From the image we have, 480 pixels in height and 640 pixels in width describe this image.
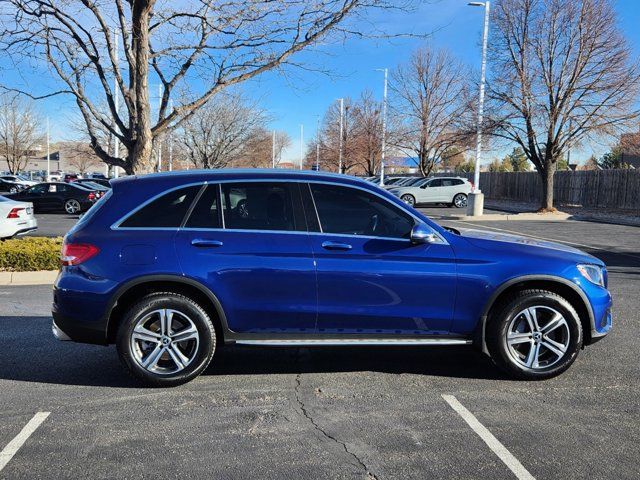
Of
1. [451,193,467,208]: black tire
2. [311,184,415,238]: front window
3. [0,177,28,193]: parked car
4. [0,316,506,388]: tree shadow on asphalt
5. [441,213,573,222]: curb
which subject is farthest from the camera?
[0,177,28,193]: parked car

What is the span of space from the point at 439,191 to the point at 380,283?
87.2 ft

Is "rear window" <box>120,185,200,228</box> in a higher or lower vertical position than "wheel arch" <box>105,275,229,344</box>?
higher

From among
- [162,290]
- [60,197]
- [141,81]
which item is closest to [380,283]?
[162,290]

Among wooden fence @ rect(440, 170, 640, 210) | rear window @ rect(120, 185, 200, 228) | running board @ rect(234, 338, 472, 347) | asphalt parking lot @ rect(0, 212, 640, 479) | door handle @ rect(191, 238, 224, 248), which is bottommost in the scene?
asphalt parking lot @ rect(0, 212, 640, 479)

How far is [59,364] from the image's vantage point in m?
5.04

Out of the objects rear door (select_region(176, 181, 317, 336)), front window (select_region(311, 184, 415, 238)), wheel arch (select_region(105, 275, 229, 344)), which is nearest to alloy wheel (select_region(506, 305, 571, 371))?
front window (select_region(311, 184, 415, 238))

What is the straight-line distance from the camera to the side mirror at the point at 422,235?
4.31m

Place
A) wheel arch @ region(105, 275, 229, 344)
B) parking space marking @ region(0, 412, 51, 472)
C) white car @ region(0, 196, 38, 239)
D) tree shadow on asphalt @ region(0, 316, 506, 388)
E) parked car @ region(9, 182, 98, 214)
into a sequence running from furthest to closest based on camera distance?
parked car @ region(9, 182, 98, 214), white car @ region(0, 196, 38, 239), tree shadow on asphalt @ region(0, 316, 506, 388), wheel arch @ region(105, 275, 229, 344), parking space marking @ region(0, 412, 51, 472)

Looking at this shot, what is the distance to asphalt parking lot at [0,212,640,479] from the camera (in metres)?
3.24

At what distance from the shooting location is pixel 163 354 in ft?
14.5

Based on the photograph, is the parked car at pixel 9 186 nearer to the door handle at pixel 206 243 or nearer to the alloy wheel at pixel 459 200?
the alloy wheel at pixel 459 200

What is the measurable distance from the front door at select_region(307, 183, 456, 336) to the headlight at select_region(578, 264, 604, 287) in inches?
44.9

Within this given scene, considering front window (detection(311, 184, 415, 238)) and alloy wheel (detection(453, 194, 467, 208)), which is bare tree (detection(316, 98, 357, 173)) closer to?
alloy wheel (detection(453, 194, 467, 208))

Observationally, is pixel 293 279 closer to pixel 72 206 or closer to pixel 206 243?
pixel 206 243
